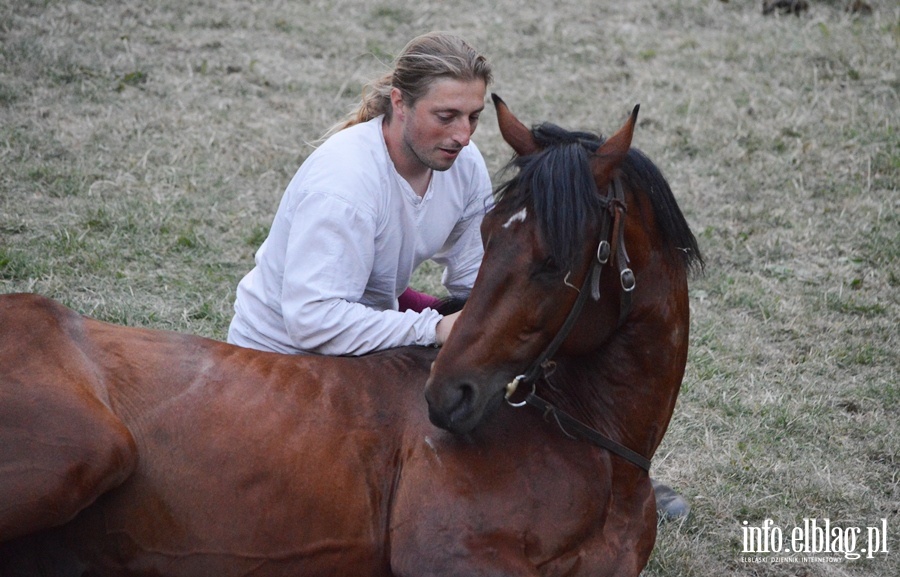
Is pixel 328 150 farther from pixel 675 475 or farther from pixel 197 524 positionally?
pixel 675 475

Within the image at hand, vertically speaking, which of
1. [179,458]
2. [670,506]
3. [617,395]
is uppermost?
[617,395]

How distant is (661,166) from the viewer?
7410mm

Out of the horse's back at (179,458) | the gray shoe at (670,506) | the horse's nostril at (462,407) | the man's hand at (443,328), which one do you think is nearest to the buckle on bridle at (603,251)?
the horse's nostril at (462,407)

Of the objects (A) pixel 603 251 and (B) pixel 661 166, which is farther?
(B) pixel 661 166

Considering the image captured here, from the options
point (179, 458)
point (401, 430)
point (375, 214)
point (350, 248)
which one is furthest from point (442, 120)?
point (179, 458)

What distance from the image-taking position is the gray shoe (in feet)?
12.9

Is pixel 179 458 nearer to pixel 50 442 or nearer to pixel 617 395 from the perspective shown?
pixel 50 442

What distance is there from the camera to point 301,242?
316 cm

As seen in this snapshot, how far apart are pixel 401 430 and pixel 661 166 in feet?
16.2

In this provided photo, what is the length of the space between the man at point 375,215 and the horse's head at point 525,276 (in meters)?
0.33

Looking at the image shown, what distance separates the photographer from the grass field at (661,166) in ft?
14.5

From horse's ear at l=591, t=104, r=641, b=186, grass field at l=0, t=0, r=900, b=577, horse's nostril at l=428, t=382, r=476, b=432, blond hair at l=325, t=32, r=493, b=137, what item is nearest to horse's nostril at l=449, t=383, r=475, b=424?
horse's nostril at l=428, t=382, r=476, b=432

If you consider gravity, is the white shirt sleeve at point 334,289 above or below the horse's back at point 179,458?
above

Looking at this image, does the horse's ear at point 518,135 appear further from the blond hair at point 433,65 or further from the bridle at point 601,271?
the blond hair at point 433,65
